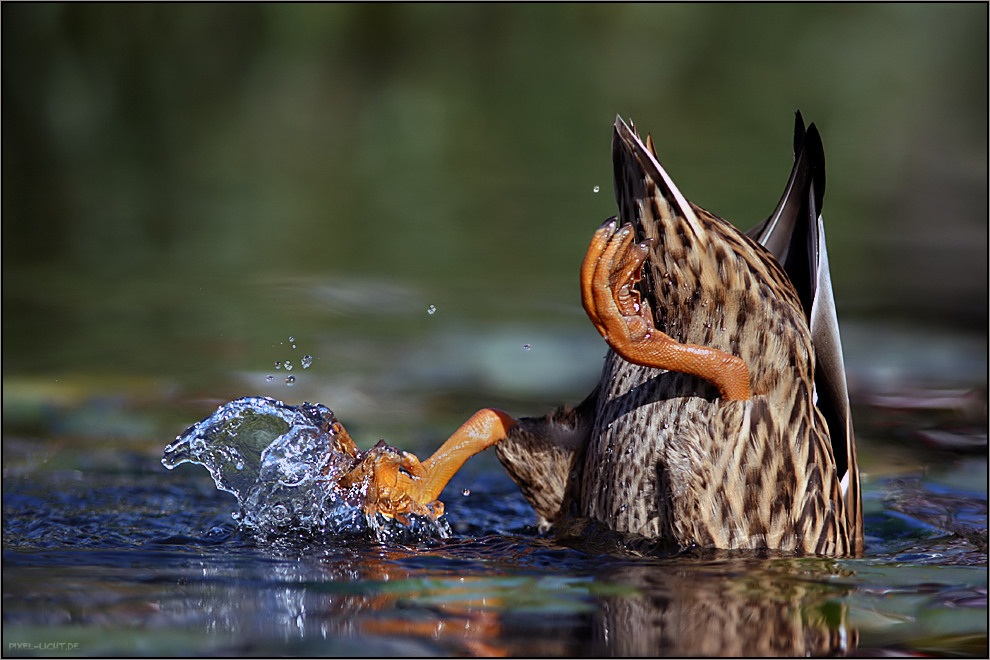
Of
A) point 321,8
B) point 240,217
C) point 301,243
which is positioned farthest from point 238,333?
point 321,8

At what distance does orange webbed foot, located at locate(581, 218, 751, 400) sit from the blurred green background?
1.78 metres

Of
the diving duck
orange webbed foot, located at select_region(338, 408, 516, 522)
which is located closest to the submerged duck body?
the diving duck

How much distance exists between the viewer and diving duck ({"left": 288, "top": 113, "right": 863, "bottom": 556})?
3.44m

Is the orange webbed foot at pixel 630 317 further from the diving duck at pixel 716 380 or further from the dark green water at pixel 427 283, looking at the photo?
the dark green water at pixel 427 283

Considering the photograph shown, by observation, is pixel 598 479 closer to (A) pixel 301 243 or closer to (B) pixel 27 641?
(B) pixel 27 641

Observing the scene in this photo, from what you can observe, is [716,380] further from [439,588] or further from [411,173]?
[411,173]

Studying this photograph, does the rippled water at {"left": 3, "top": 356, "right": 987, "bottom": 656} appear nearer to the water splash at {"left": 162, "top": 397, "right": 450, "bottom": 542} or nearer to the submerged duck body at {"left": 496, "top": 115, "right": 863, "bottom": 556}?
the water splash at {"left": 162, "top": 397, "right": 450, "bottom": 542}

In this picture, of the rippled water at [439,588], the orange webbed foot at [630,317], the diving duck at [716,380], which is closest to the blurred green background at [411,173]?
the rippled water at [439,588]

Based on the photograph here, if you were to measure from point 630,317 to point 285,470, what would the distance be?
1.23 m

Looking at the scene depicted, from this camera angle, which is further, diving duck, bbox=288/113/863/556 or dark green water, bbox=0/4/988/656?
diving duck, bbox=288/113/863/556

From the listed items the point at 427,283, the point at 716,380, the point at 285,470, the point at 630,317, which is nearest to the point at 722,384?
the point at 716,380

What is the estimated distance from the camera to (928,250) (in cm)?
712

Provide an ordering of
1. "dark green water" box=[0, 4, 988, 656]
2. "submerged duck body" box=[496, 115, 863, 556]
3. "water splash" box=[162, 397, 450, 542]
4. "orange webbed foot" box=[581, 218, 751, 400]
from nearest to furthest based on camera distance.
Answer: "dark green water" box=[0, 4, 988, 656], "orange webbed foot" box=[581, 218, 751, 400], "submerged duck body" box=[496, 115, 863, 556], "water splash" box=[162, 397, 450, 542]

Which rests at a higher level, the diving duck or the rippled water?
the diving duck
